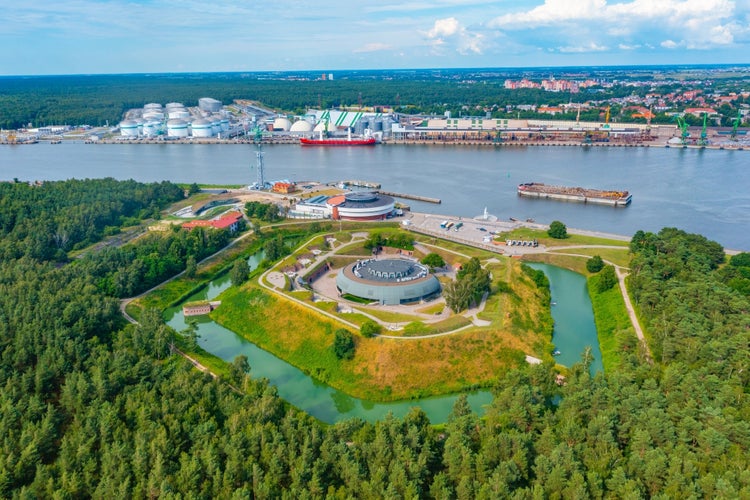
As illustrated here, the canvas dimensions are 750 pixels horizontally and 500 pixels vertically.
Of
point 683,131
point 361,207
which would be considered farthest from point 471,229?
point 683,131

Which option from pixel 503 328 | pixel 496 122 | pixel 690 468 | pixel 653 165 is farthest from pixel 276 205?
pixel 496 122

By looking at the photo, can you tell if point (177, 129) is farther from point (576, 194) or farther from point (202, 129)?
point (576, 194)

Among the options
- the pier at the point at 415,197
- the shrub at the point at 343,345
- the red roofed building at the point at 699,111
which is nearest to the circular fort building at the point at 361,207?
the pier at the point at 415,197

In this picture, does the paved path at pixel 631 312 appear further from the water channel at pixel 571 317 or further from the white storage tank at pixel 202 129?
the white storage tank at pixel 202 129

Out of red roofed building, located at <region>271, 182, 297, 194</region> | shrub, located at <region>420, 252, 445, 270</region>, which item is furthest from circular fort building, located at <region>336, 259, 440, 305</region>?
red roofed building, located at <region>271, 182, 297, 194</region>

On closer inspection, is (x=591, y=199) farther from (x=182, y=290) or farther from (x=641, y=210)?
(x=182, y=290)

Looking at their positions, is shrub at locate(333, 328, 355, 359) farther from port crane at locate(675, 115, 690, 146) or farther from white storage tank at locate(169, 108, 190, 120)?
white storage tank at locate(169, 108, 190, 120)
